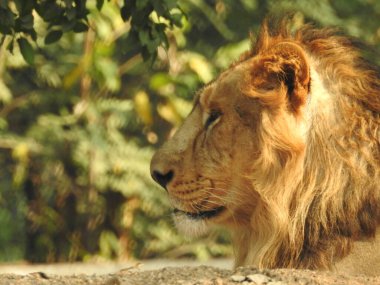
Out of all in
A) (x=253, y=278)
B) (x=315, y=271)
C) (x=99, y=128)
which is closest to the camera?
(x=253, y=278)

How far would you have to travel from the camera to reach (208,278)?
133 inches

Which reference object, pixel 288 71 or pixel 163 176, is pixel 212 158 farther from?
pixel 288 71

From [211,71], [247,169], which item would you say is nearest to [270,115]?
[247,169]

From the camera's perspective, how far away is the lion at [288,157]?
364 centimetres

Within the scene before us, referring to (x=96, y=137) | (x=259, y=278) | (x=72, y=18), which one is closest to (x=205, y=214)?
(x=259, y=278)

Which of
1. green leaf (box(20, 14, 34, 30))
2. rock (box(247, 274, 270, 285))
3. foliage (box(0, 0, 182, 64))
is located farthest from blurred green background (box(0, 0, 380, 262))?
rock (box(247, 274, 270, 285))

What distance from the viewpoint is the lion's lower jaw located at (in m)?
4.00

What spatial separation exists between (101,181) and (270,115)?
150 inches

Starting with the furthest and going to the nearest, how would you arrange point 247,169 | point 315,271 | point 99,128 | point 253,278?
point 99,128, point 247,169, point 315,271, point 253,278

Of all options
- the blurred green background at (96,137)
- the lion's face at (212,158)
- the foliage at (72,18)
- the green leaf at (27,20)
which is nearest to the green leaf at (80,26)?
the foliage at (72,18)

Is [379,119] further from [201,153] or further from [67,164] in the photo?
[67,164]

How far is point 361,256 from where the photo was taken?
3.59m

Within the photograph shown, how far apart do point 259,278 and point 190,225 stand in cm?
75

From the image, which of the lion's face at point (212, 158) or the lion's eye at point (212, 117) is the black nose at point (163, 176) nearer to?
the lion's face at point (212, 158)
